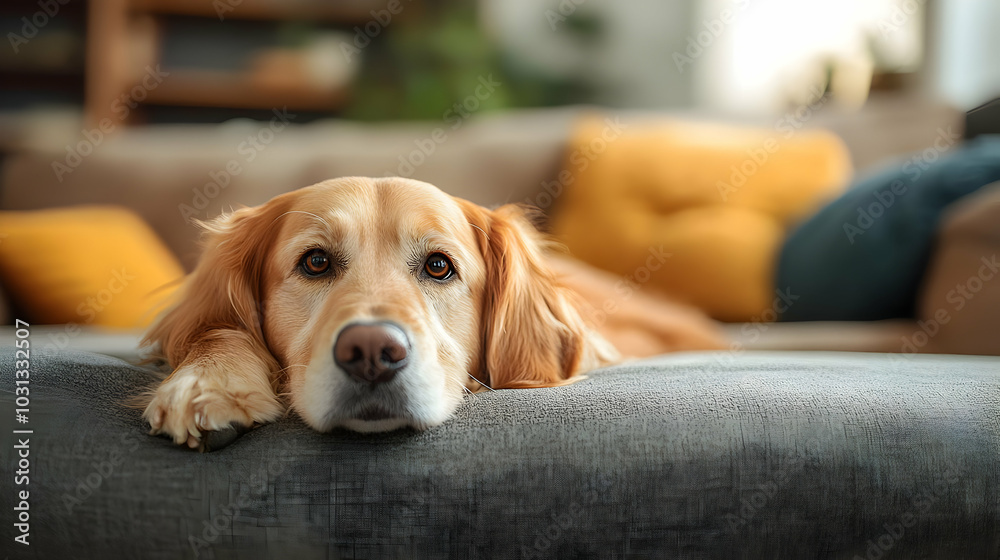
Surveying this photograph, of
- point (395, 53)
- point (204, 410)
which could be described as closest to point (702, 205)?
point (204, 410)

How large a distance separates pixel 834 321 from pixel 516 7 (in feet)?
15.3

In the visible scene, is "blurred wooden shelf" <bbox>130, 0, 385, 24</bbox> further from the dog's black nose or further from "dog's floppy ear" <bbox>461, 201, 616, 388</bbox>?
the dog's black nose

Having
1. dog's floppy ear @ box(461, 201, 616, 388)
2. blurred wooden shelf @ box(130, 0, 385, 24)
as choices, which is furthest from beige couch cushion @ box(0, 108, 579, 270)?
blurred wooden shelf @ box(130, 0, 385, 24)

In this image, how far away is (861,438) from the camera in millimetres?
1033

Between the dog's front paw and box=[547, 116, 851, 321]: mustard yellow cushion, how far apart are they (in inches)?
75.2

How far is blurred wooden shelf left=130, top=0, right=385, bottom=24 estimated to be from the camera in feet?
17.9

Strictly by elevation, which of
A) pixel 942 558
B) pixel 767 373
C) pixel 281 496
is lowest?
pixel 942 558

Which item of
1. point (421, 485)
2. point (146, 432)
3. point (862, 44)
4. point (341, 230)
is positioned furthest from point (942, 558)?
point (862, 44)

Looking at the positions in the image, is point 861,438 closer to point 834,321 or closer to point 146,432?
point 146,432

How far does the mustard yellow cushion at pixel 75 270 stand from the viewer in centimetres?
235

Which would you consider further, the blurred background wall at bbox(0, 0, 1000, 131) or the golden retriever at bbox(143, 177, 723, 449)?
the blurred background wall at bbox(0, 0, 1000, 131)

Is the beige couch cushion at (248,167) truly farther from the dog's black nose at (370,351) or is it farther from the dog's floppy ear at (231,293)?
the dog's black nose at (370,351)

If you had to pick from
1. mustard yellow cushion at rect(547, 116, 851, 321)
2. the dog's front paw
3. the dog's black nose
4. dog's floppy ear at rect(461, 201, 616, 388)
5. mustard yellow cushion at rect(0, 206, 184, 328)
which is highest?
mustard yellow cushion at rect(547, 116, 851, 321)

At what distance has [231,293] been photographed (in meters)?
1.28
